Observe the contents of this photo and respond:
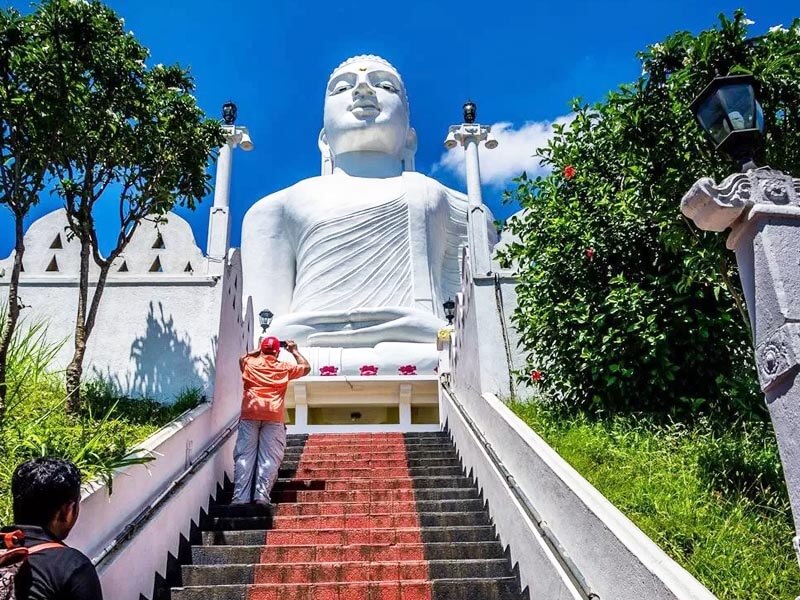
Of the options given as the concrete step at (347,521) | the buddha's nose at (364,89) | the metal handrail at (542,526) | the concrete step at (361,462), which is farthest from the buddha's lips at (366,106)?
the concrete step at (347,521)

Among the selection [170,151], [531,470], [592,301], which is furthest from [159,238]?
[531,470]

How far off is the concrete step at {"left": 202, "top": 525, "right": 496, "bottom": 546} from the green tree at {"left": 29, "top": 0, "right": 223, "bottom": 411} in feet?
5.03

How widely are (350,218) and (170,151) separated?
8214 millimetres

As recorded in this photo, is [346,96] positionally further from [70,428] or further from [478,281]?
[70,428]

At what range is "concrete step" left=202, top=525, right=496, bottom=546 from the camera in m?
4.73

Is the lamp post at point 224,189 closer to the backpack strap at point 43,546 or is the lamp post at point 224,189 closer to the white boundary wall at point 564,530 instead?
the white boundary wall at point 564,530

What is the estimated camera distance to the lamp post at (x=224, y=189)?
1084 cm

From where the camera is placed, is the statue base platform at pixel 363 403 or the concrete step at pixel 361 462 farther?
the statue base platform at pixel 363 403

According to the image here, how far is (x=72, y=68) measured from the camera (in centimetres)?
500

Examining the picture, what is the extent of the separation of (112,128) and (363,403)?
22.3 feet

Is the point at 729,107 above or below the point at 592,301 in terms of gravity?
above

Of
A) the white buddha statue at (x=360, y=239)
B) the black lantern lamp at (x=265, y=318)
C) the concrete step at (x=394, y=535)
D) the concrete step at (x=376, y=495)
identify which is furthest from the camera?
the white buddha statue at (x=360, y=239)

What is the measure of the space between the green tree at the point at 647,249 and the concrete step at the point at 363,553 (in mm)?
1822

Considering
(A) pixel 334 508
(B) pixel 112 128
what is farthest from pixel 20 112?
(A) pixel 334 508
